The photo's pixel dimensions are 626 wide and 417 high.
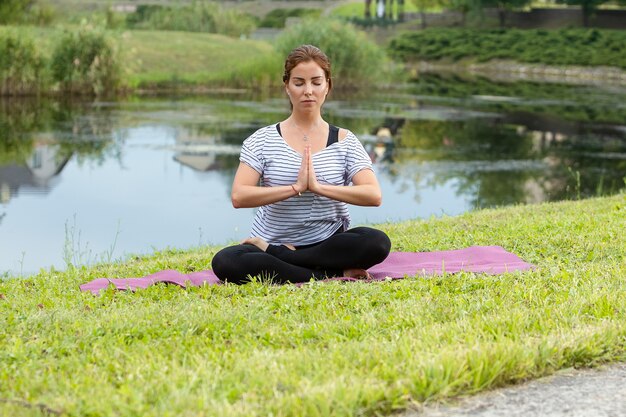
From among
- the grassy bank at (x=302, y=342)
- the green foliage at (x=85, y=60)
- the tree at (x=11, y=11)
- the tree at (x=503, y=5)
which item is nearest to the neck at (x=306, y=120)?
the grassy bank at (x=302, y=342)

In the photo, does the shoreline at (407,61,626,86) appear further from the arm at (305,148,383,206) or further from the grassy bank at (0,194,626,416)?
the grassy bank at (0,194,626,416)

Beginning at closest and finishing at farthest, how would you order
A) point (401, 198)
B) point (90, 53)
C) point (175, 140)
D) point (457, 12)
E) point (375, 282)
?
point (375, 282) < point (401, 198) < point (175, 140) < point (90, 53) < point (457, 12)

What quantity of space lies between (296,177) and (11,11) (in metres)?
31.3

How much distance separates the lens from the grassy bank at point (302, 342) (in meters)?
3.23

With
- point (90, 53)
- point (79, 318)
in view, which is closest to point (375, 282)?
point (79, 318)

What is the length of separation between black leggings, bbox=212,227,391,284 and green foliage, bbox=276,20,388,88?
2565 cm

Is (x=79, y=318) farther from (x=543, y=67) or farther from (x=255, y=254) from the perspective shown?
(x=543, y=67)

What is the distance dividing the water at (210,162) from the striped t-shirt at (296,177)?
2.93m

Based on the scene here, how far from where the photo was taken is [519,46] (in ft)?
178

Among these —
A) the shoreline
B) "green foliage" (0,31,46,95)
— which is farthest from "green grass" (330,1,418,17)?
"green foliage" (0,31,46,95)

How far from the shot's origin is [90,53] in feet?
84.9

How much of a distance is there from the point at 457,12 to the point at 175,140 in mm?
51038

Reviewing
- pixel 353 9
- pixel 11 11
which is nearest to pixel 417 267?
pixel 11 11

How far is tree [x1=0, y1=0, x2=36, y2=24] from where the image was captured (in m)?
34.2
